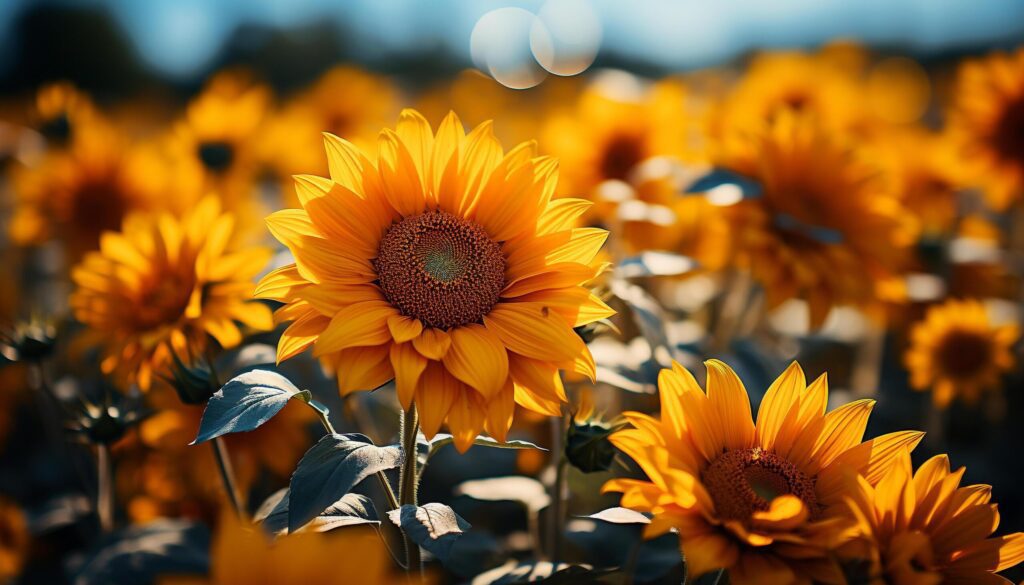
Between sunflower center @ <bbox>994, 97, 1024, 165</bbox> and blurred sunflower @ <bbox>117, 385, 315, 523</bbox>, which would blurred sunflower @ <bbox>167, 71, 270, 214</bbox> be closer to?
blurred sunflower @ <bbox>117, 385, 315, 523</bbox>

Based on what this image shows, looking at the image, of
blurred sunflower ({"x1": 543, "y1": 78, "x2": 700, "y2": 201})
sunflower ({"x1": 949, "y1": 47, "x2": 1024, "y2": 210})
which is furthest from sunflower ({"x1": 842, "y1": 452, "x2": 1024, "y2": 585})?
sunflower ({"x1": 949, "y1": 47, "x2": 1024, "y2": 210})

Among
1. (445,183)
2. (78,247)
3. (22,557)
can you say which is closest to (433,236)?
(445,183)

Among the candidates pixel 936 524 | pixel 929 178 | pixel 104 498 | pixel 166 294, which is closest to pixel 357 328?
pixel 166 294

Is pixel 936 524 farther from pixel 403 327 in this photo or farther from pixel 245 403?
pixel 245 403

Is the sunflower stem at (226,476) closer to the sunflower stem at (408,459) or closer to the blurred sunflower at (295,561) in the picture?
the sunflower stem at (408,459)

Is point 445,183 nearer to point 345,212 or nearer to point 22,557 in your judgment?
Result: point 345,212

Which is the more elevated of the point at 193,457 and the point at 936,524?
the point at 936,524

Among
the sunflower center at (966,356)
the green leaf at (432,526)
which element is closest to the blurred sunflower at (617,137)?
the sunflower center at (966,356)
